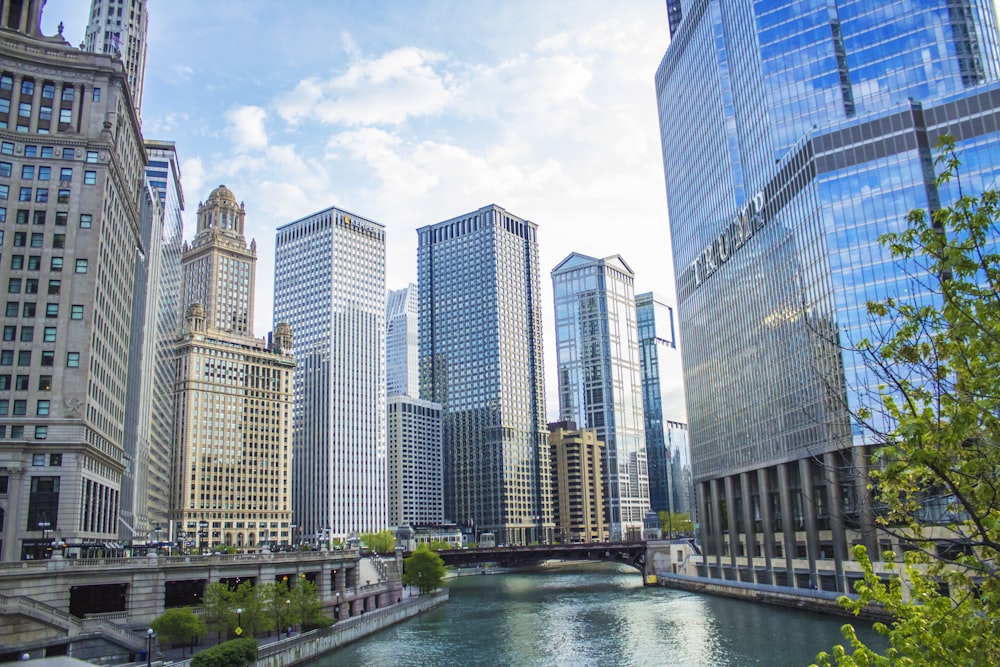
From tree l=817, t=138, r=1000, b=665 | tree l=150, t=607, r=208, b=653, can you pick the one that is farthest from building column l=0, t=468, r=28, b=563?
A: tree l=817, t=138, r=1000, b=665

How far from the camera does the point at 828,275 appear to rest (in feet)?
350

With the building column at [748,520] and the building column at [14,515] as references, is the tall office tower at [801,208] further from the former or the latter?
the building column at [14,515]

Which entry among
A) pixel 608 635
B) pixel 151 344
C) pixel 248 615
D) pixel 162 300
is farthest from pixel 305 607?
pixel 162 300

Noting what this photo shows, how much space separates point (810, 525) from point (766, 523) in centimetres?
1531

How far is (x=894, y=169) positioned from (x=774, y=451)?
44.2 meters

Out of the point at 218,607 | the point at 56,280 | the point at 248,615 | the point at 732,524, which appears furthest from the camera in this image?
the point at 732,524

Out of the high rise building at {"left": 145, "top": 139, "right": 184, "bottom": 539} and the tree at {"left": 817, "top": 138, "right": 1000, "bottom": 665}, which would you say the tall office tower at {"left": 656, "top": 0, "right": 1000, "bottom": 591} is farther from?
the high rise building at {"left": 145, "top": 139, "right": 184, "bottom": 539}

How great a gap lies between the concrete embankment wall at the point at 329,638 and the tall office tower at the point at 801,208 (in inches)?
2061

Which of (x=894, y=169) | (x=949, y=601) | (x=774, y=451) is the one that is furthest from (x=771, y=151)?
(x=949, y=601)

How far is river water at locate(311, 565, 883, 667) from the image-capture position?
243 ft

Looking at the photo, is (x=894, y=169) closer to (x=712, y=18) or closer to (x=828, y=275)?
(x=828, y=275)

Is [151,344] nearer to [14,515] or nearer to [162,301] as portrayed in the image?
[162,301]

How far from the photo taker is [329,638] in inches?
3196

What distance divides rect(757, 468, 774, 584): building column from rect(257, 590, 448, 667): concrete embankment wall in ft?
171
